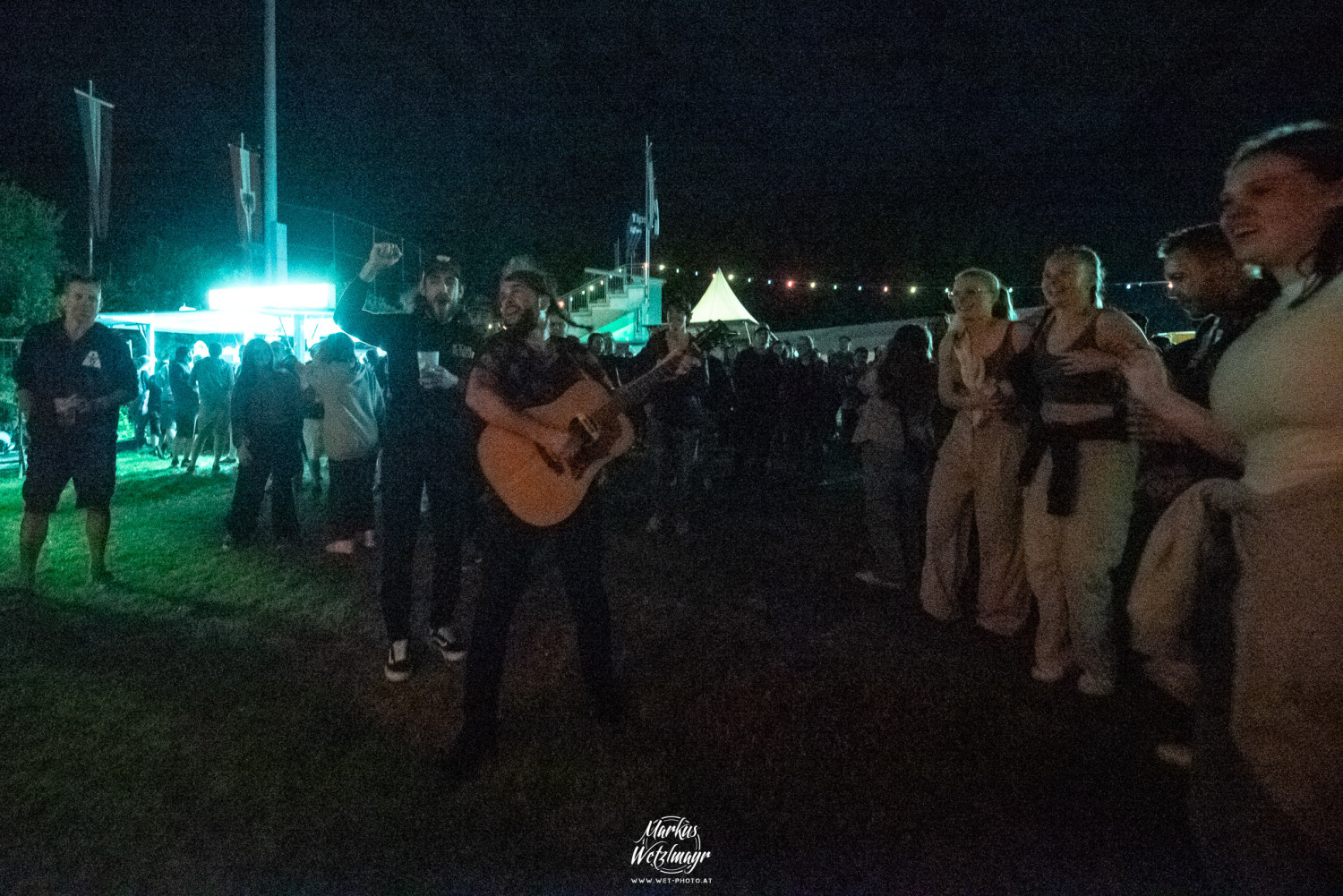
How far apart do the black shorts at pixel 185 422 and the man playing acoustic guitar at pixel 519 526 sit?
11.5 m

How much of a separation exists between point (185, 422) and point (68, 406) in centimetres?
845

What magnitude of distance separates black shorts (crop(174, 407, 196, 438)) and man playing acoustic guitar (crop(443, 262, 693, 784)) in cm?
1149

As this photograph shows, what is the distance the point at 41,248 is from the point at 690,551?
25895 mm

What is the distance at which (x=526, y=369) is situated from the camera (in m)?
2.98

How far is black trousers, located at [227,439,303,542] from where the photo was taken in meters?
6.52

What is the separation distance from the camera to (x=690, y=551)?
633cm

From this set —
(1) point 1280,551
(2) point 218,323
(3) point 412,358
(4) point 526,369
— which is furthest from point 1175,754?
(2) point 218,323

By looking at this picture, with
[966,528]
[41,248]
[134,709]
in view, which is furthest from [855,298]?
[134,709]

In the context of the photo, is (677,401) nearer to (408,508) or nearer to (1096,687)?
(408,508)

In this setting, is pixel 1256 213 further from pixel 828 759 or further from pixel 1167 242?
pixel 828 759

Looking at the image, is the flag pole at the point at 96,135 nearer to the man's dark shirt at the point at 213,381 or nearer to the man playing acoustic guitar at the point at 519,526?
the man's dark shirt at the point at 213,381

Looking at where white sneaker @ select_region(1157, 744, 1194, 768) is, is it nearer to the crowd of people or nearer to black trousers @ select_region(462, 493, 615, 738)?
the crowd of people

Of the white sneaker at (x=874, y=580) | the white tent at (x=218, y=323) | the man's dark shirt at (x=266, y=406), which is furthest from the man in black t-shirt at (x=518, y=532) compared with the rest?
the white tent at (x=218, y=323)
